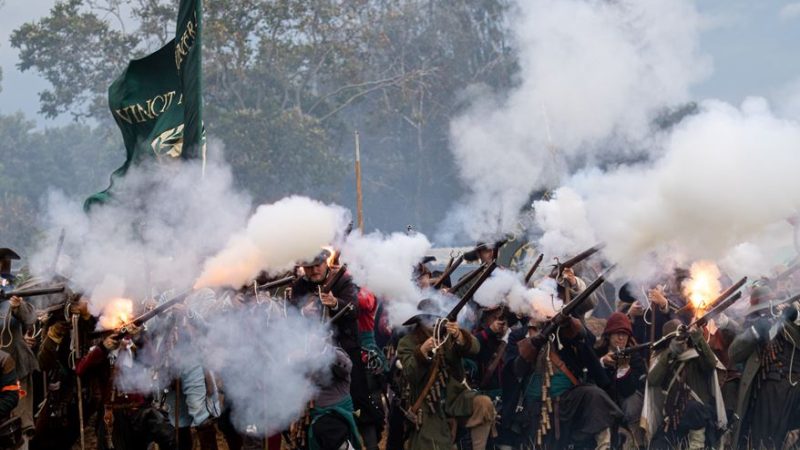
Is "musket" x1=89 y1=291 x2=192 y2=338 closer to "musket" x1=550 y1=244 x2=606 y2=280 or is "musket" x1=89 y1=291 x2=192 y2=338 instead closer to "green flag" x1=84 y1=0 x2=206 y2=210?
"green flag" x1=84 y1=0 x2=206 y2=210

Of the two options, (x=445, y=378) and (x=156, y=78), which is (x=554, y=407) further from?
(x=156, y=78)

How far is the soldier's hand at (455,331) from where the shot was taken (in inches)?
423

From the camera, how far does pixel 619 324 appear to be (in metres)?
12.0

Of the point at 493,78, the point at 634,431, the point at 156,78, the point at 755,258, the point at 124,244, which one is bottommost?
the point at 634,431

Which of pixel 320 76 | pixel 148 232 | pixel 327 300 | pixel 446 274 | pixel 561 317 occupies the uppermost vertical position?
pixel 320 76

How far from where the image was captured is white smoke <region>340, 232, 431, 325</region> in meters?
12.1

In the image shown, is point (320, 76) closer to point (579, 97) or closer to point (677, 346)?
point (579, 97)

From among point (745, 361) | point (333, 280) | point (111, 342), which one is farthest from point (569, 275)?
point (111, 342)

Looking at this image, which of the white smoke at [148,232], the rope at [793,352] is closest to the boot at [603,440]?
the rope at [793,352]

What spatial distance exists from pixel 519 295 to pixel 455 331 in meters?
1.47

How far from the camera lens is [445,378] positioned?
11.3 m

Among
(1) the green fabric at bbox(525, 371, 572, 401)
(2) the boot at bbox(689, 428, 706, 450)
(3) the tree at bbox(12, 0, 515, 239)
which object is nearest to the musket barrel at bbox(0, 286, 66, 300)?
(1) the green fabric at bbox(525, 371, 572, 401)

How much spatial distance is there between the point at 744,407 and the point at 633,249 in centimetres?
210

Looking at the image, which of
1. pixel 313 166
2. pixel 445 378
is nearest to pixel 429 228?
pixel 313 166
